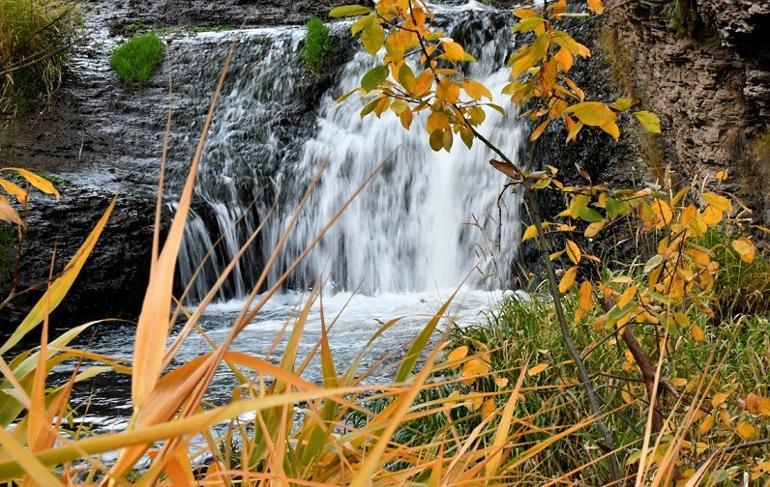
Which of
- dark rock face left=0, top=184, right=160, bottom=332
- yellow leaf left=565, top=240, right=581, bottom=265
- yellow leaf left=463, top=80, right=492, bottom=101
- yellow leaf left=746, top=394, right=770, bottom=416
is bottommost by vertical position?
dark rock face left=0, top=184, right=160, bottom=332

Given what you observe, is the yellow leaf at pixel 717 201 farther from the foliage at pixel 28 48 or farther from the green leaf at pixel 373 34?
the foliage at pixel 28 48

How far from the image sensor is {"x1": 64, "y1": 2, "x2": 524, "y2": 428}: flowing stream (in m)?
7.41

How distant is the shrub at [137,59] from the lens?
376 inches

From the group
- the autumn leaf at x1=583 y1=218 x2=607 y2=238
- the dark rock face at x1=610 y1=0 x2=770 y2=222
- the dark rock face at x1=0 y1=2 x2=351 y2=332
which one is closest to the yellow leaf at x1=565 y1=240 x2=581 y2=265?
the autumn leaf at x1=583 y1=218 x2=607 y2=238

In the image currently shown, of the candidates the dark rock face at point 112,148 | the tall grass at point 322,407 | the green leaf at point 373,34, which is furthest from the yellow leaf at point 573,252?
the dark rock face at point 112,148

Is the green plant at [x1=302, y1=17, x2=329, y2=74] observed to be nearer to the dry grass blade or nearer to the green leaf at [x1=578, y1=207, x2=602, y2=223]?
the green leaf at [x1=578, y1=207, x2=602, y2=223]

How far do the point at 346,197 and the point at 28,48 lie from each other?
3.38 metres

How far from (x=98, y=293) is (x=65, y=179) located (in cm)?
112

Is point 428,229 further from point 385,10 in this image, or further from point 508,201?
point 385,10

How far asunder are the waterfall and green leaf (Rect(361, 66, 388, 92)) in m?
5.24

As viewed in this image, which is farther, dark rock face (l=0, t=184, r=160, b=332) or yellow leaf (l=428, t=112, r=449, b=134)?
dark rock face (l=0, t=184, r=160, b=332)

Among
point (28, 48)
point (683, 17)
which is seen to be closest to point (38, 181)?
point (683, 17)

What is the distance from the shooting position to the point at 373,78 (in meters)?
1.73

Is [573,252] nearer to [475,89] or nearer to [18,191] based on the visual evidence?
[475,89]
